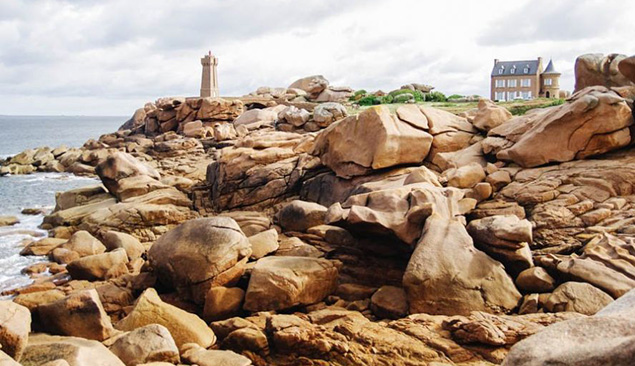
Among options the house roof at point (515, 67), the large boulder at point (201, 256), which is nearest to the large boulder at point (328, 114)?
the large boulder at point (201, 256)

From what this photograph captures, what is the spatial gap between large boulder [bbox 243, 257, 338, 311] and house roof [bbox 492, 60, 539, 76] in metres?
53.2

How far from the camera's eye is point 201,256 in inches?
499

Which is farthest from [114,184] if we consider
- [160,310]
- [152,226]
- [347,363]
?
[347,363]

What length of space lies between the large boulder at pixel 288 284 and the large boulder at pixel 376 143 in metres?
6.55

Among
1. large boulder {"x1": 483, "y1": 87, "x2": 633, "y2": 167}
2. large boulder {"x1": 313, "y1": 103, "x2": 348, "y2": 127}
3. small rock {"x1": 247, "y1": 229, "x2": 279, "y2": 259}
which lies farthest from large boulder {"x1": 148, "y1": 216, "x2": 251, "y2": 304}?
large boulder {"x1": 313, "y1": 103, "x2": 348, "y2": 127}

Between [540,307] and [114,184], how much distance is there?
2093 centimetres

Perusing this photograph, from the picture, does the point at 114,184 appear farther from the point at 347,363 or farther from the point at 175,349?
the point at 347,363

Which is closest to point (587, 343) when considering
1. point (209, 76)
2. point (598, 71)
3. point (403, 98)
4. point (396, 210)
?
point (396, 210)

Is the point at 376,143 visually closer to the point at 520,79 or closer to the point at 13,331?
the point at 13,331

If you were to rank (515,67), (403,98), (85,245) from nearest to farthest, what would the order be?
(85,245), (403,98), (515,67)

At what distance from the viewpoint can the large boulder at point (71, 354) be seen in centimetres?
820

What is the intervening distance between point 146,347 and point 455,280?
5878mm

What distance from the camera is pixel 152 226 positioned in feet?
70.4

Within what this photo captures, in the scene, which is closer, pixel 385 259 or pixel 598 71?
pixel 385 259
